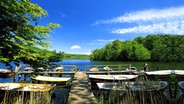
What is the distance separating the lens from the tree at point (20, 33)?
7926 mm

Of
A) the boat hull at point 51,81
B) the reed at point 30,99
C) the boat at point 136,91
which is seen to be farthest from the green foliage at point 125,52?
the reed at point 30,99

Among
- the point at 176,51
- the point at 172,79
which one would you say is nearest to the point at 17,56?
the point at 172,79

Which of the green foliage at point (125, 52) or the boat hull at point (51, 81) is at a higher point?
the green foliage at point (125, 52)

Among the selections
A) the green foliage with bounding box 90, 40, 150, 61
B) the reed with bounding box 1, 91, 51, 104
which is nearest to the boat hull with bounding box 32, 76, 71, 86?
the reed with bounding box 1, 91, 51, 104

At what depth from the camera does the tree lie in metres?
7.93

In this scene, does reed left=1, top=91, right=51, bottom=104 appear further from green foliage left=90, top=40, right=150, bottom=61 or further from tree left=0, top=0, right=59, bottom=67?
green foliage left=90, top=40, right=150, bottom=61

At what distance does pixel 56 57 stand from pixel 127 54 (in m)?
104

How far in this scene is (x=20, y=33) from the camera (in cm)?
839

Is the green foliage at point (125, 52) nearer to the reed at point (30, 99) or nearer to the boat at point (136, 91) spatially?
the boat at point (136, 91)

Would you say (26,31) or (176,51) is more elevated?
(26,31)

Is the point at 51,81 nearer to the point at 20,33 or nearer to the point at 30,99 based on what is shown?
the point at 20,33

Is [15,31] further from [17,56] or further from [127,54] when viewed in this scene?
[127,54]

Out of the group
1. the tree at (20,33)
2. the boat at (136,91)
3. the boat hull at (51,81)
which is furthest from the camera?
the boat hull at (51,81)

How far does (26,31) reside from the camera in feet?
27.9
